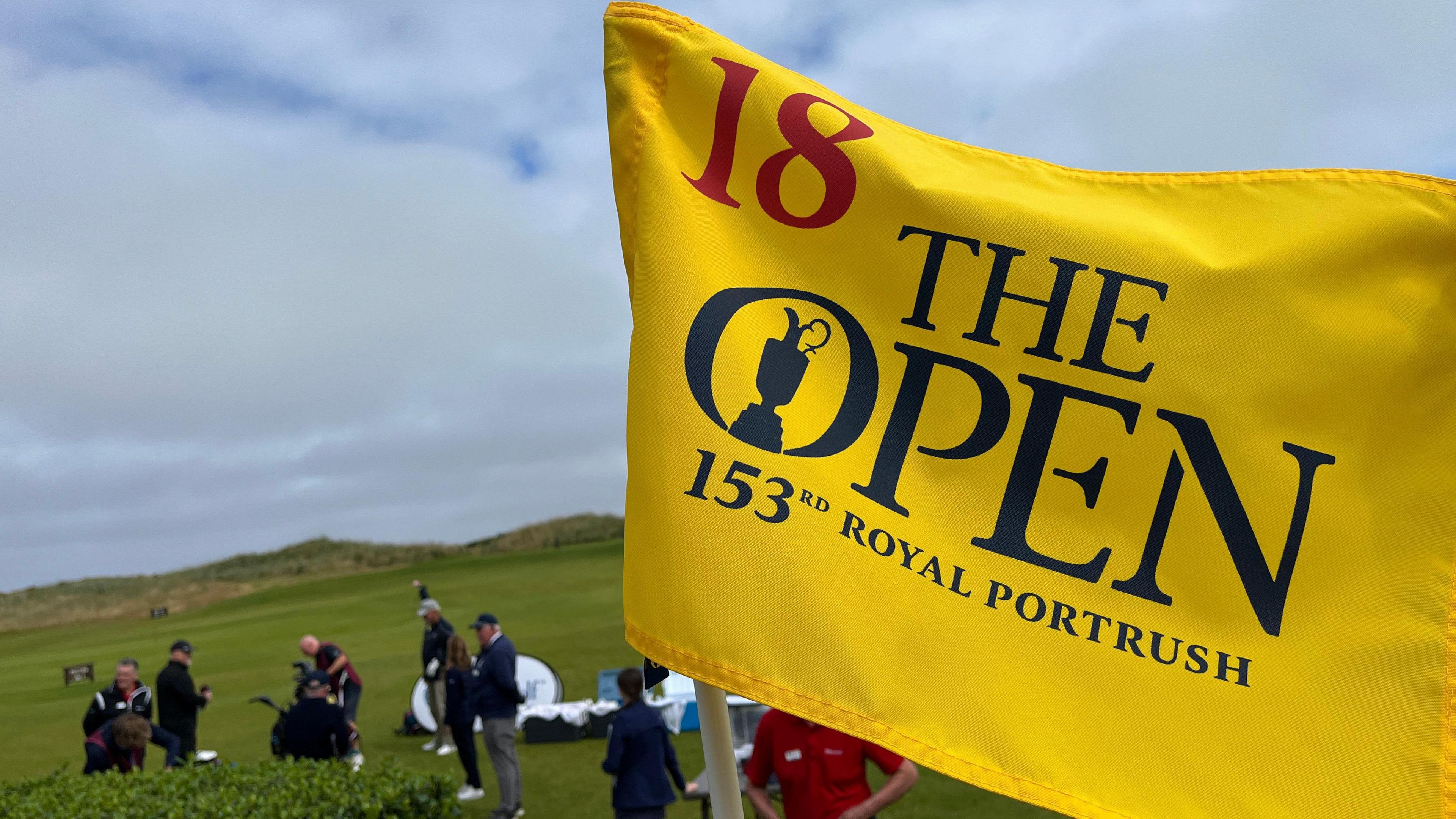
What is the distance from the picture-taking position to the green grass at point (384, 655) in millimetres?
10555

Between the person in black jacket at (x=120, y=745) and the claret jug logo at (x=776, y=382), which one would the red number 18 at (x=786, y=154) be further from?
the person in black jacket at (x=120, y=745)

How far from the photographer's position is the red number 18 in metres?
2.62

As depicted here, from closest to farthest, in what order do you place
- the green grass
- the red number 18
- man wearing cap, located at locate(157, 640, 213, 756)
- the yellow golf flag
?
the yellow golf flag → the red number 18 → the green grass → man wearing cap, located at locate(157, 640, 213, 756)

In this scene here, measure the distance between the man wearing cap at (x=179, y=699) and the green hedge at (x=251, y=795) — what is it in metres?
2.87

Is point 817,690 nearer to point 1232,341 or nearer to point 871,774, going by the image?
point 1232,341

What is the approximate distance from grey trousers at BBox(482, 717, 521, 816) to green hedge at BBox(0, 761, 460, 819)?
140cm

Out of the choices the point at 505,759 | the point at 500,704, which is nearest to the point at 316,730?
the point at 500,704

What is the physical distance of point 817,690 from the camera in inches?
89.3

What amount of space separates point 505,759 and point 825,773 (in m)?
5.19

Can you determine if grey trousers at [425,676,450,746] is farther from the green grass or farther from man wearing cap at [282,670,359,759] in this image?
man wearing cap at [282,670,359,759]

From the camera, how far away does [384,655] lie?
19859 millimetres

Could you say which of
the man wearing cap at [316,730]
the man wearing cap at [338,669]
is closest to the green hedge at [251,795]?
the man wearing cap at [316,730]

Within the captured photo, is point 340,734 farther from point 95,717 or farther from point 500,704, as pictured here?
point 95,717

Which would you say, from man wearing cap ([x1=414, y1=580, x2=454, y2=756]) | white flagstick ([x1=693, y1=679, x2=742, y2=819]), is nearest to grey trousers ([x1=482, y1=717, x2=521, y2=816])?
man wearing cap ([x1=414, y1=580, x2=454, y2=756])
